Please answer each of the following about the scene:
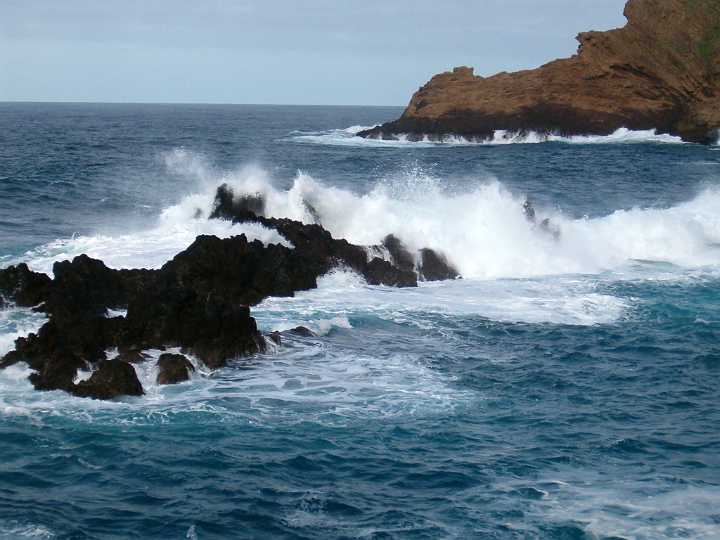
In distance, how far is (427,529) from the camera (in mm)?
9242

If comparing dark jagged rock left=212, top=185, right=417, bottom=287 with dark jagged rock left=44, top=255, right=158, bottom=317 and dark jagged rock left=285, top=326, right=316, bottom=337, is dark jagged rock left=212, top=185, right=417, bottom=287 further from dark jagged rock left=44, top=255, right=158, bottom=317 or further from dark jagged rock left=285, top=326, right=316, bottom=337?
dark jagged rock left=44, top=255, right=158, bottom=317

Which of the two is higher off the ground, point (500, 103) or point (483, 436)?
point (500, 103)

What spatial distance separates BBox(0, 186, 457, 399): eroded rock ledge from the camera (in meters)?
13.6

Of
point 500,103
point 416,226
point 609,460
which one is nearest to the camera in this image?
point 609,460

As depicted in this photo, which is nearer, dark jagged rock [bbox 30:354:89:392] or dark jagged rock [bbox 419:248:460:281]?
dark jagged rock [bbox 30:354:89:392]

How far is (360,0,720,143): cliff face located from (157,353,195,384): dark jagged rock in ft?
196

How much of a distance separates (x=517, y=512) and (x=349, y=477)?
200cm

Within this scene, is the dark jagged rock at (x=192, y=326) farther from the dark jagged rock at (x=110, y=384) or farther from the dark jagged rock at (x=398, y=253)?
the dark jagged rock at (x=398, y=253)

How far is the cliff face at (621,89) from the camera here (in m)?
68.3

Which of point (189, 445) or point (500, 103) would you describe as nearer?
point (189, 445)

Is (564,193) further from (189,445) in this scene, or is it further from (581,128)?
(581,128)

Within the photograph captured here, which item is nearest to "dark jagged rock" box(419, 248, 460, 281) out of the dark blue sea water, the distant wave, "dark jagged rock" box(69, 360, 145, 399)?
the dark blue sea water

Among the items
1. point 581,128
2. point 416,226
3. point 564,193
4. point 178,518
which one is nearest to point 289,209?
point 416,226

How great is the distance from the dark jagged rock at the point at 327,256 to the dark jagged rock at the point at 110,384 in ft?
26.9
